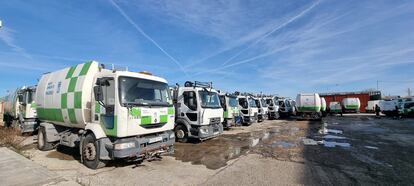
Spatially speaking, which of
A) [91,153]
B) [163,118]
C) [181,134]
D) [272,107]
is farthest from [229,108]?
[272,107]

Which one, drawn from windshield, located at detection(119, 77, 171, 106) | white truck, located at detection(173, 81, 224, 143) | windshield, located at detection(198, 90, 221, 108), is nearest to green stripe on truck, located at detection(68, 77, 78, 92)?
windshield, located at detection(119, 77, 171, 106)

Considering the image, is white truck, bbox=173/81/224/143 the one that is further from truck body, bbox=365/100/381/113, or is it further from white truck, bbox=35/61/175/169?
truck body, bbox=365/100/381/113

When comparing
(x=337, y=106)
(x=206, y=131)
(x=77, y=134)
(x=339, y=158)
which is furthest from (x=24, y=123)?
(x=337, y=106)

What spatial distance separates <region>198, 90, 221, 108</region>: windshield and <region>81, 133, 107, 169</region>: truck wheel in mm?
4999

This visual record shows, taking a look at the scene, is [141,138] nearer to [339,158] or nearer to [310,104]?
[339,158]

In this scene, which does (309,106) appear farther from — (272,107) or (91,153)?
(91,153)

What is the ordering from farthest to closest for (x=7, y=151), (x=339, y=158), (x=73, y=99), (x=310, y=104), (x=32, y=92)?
(x=310, y=104), (x=32, y=92), (x=7, y=151), (x=339, y=158), (x=73, y=99)

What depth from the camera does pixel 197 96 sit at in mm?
11266

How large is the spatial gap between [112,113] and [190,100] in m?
5.02

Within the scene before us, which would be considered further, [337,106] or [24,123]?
[337,106]

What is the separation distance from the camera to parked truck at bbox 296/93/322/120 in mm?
26344

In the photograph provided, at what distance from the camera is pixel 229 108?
16656 millimetres

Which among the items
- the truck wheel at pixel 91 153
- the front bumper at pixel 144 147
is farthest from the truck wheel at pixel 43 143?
the front bumper at pixel 144 147

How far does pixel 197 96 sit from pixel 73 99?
492cm
